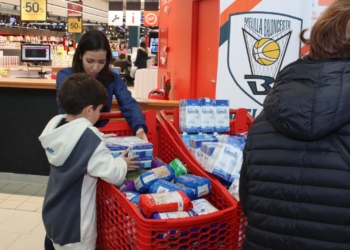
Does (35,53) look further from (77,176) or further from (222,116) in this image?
(77,176)

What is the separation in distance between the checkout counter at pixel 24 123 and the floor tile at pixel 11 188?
7.0 inches

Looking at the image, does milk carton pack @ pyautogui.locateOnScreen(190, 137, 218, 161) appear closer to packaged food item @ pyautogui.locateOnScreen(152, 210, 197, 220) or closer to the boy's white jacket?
the boy's white jacket

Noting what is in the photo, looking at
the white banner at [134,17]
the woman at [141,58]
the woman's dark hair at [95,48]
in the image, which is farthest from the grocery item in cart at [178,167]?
the white banner at [134,17]

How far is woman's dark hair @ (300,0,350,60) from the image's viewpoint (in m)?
1.11

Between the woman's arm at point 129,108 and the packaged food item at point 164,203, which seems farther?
the woman's arm at point 129,108

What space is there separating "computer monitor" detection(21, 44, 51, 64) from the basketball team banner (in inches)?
299

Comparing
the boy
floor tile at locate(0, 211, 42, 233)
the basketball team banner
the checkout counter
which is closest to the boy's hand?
the boy

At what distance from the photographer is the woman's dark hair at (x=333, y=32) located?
111cm

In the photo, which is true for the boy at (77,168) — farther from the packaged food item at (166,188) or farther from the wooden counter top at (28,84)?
the wooden counter top at (28,84)

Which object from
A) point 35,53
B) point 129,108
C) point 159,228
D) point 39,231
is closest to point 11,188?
point 39,231

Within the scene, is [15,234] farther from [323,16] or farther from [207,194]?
[323,16]

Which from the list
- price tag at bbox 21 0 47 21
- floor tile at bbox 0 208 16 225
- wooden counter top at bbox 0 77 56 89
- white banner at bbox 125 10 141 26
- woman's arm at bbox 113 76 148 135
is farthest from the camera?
white banner at bbox 125 10 141 26

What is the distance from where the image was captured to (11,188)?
459 centimetres

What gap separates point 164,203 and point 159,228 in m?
0.13
